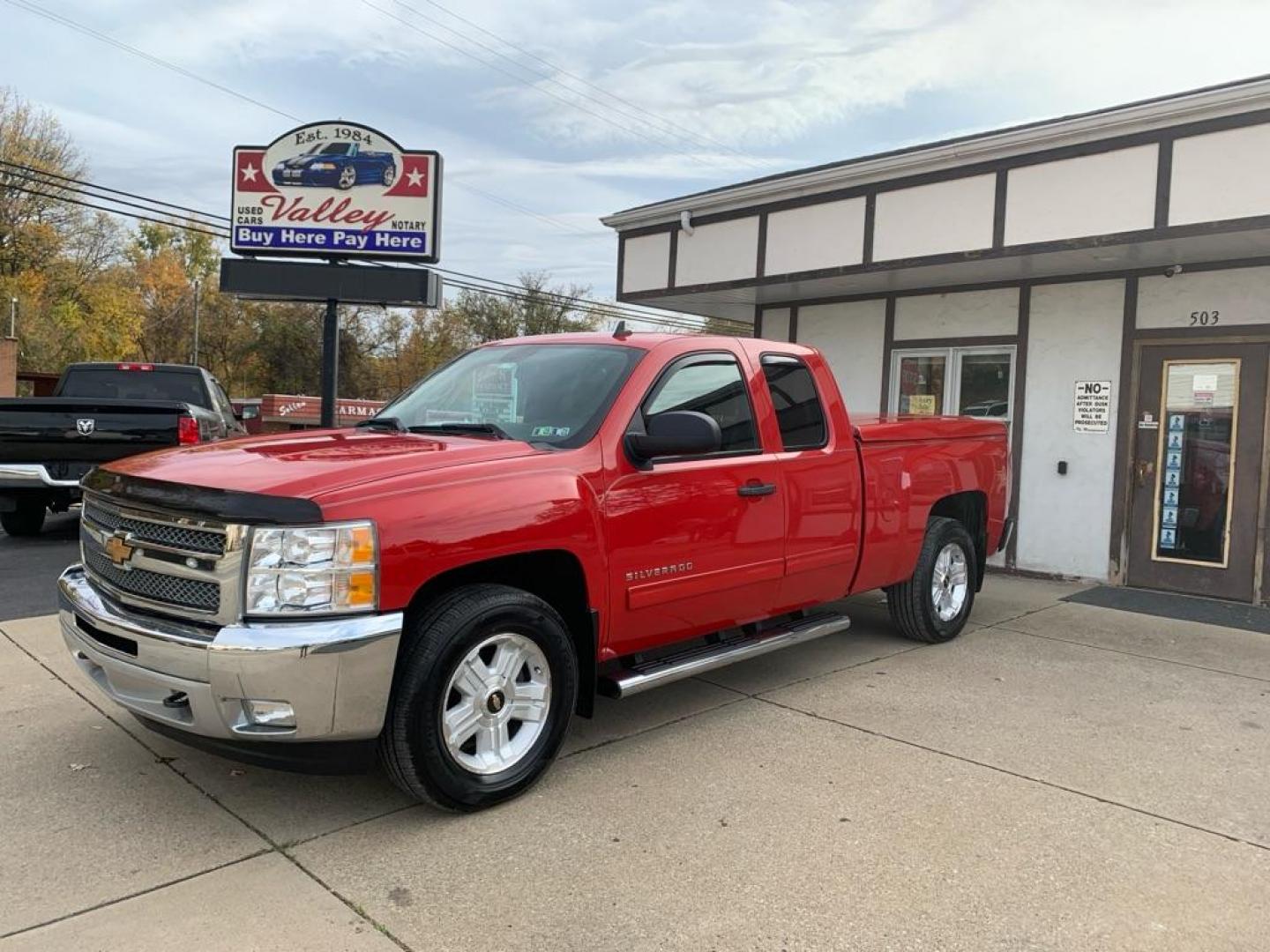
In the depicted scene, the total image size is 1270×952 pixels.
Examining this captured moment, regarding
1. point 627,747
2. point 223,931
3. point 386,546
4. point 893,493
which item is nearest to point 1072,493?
point 893,493

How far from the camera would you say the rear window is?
1084 cm

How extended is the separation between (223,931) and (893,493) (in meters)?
4.31

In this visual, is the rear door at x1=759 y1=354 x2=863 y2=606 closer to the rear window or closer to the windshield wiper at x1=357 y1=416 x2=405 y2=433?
the windshield wiper at x1=357 y1=416 x2=405 y2=433

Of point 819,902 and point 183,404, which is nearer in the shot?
point 819,902

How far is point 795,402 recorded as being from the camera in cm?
531

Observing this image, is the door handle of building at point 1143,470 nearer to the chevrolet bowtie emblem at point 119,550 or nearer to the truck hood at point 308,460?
the truck hood at point 308,460

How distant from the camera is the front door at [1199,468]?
804cm

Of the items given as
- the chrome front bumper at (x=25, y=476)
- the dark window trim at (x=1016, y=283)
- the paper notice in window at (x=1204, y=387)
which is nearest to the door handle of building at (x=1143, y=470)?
the paper notice in window at (x=1204, y=387)

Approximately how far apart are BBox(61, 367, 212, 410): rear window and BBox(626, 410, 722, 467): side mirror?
333 inches

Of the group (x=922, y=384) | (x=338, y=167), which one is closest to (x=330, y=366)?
(x=338, y=167)

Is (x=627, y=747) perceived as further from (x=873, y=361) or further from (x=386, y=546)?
(x=873, y=361)

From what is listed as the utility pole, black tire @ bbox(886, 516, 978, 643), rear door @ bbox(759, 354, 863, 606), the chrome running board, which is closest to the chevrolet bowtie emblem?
the chrome running board

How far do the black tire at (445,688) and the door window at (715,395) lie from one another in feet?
4.20

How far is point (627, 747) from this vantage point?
173 inches
